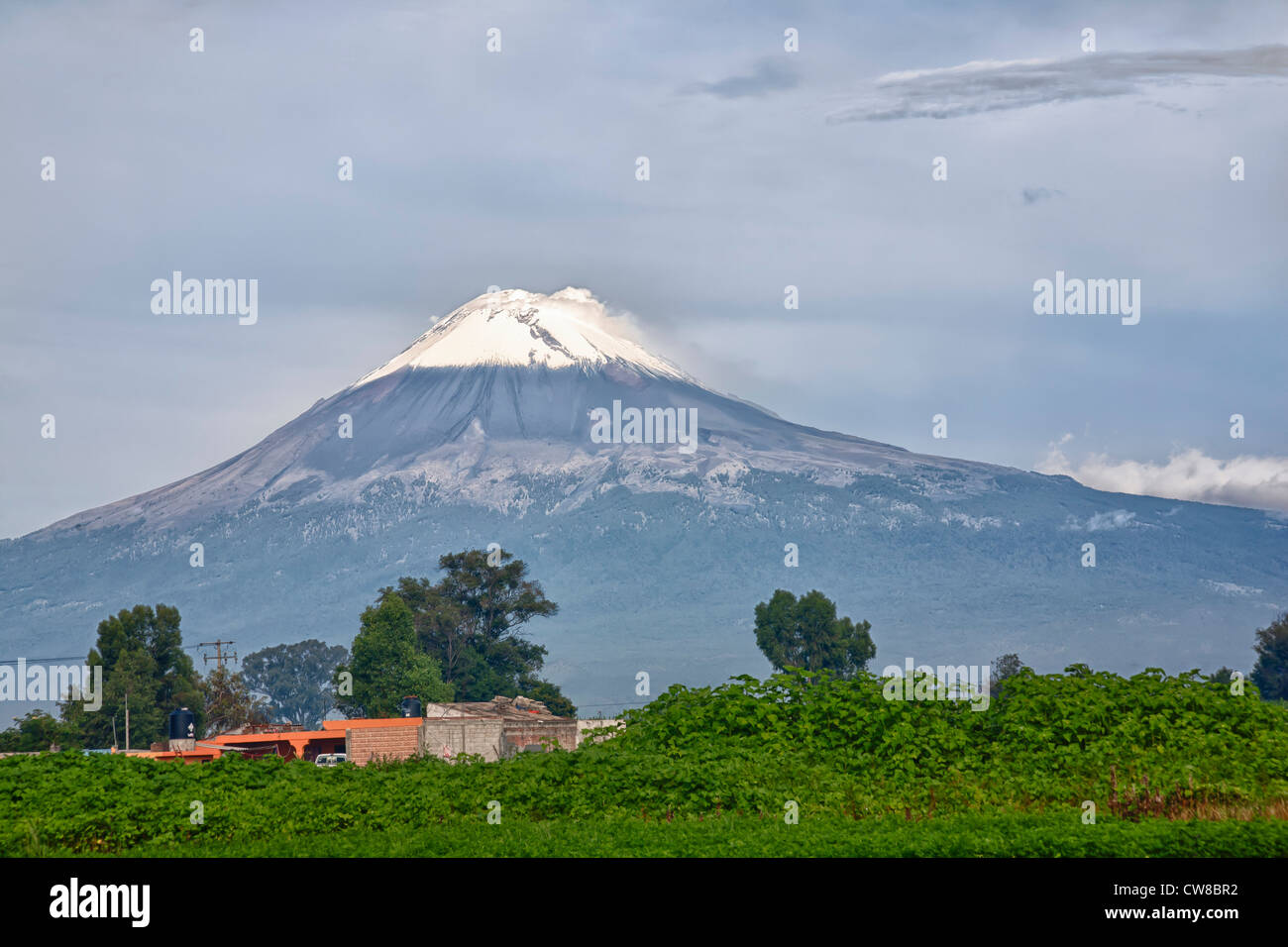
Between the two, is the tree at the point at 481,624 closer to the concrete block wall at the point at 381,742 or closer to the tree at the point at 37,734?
the tree at the point at 37,734

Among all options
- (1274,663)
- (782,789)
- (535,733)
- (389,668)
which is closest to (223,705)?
(389,668)

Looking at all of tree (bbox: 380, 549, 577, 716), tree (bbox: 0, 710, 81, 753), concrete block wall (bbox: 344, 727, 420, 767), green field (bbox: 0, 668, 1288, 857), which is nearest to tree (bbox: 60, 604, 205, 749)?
tree (bbox: 0, 710, 81, 753)

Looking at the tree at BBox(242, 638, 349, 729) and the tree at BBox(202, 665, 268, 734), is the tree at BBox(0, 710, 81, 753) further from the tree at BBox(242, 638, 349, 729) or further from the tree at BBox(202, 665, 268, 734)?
the tree at BBox(242, 638, 349, 729)

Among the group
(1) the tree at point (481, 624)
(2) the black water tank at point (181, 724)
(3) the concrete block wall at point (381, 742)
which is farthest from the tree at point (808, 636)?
(3) the concrete block wall at point (381, 742)
